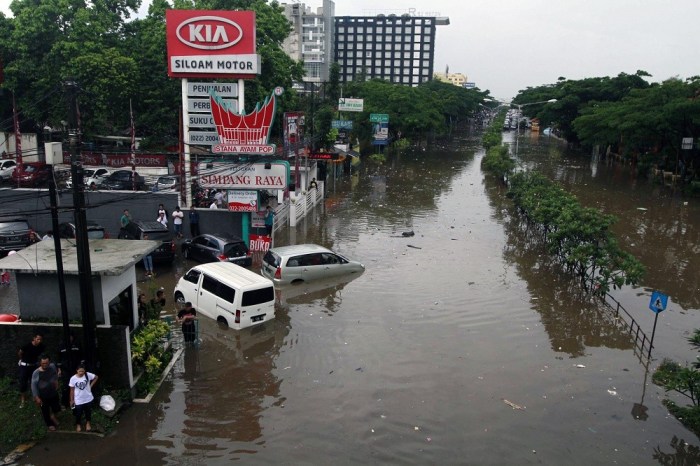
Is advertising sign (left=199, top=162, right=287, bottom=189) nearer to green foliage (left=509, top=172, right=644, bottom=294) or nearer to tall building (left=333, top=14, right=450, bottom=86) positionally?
green foliage (left=509, top=172, right=644, bottom=294)

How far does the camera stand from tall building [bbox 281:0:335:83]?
127250mm

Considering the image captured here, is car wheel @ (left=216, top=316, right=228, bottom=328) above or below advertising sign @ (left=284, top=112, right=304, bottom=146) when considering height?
below

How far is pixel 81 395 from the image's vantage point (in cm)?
933

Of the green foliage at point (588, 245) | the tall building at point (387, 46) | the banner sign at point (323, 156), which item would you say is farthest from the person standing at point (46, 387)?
the tall building at point (387, 46)

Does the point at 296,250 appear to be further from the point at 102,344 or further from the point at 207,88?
the point at 207,88

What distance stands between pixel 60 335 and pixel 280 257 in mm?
8274

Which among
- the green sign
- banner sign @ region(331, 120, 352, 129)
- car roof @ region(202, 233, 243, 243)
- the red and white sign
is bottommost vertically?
the red and white sign

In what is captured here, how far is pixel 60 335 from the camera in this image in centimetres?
1048

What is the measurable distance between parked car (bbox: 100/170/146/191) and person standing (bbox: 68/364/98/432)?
22.8 metres

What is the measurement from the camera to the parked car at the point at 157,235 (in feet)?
64.5

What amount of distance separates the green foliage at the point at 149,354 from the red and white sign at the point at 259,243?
10364 millimetres

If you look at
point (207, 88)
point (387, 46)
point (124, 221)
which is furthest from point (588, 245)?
point (387, 46)

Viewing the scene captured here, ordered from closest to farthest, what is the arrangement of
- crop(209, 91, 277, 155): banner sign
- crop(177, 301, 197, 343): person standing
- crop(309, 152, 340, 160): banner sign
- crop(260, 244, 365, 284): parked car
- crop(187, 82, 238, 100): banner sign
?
crop(177, 301, 197, 343): person standing
crop(260, 244, 365, 284): parked car
crop(209, 91, 277, 155): banner sign
crop(187, 82, 238, 100): banner sign
crop(309, 152, 340, 160): banner sign

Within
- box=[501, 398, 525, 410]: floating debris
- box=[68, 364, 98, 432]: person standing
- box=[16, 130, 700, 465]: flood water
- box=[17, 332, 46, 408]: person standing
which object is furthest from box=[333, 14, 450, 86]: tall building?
box=[68, 364, 98, 432]: person standing
